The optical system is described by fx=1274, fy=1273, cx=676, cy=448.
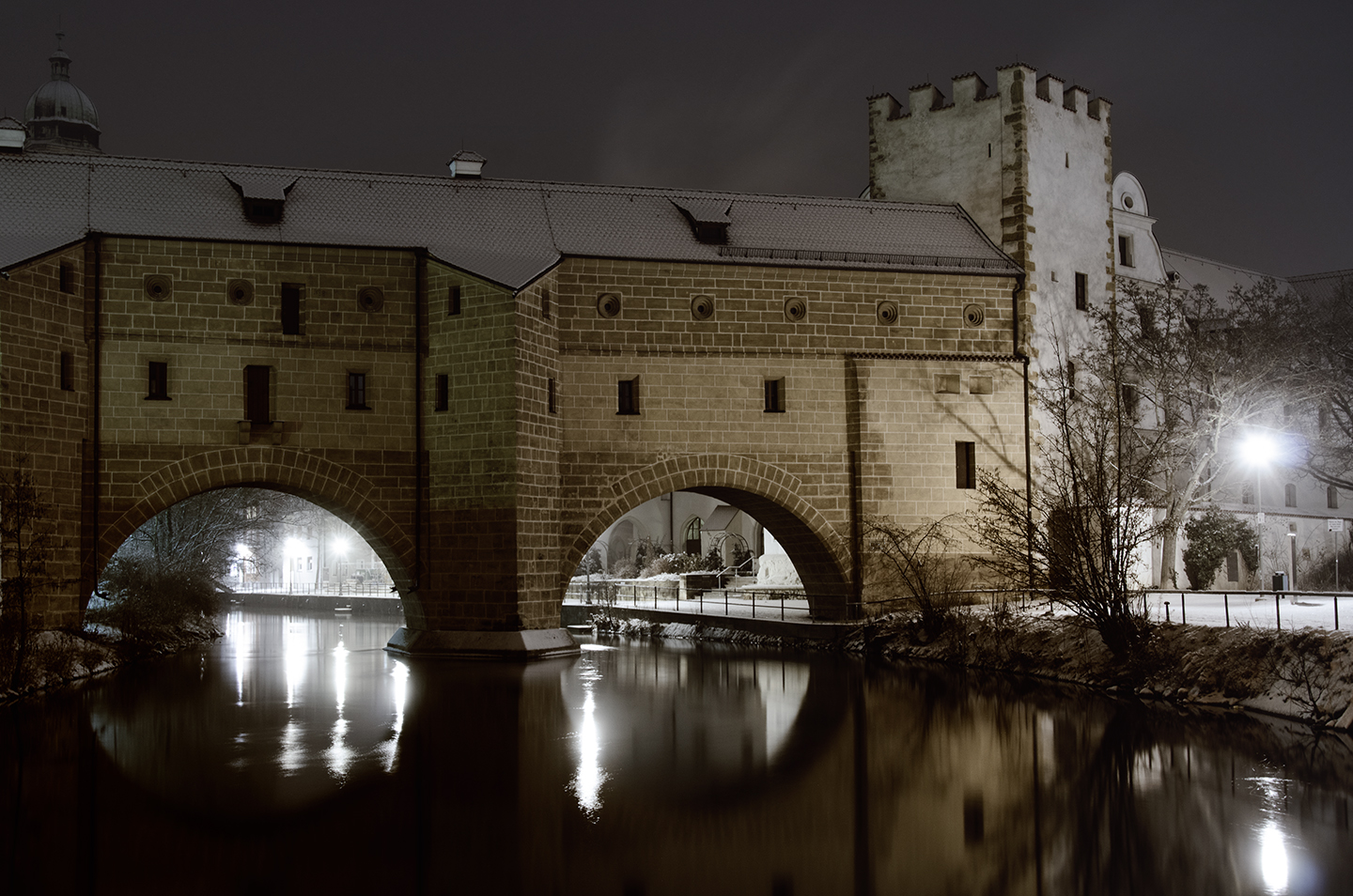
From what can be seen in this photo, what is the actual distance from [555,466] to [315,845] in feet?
53.7

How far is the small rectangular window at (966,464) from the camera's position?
97.4 ft

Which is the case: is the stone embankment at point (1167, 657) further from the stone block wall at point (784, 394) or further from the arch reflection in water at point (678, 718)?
the stone block wall at point (784, 394)

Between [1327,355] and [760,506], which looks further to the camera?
[1327,355]

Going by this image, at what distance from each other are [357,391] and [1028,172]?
56.7ft

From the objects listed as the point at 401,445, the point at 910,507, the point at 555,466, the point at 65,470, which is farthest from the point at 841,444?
the point at 65,470

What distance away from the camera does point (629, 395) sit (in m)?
27.6

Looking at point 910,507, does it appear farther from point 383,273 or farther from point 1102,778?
point 1102,778

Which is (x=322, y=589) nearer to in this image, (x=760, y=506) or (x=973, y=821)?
(x=760, y=506)

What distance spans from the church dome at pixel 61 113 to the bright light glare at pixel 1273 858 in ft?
191

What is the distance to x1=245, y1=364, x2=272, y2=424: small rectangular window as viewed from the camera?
25.5 meters

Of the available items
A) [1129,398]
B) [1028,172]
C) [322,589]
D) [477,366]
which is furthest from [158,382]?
[322,589]

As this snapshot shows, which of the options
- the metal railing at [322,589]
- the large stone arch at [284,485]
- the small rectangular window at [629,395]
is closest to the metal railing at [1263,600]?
the small rectangular window at [629,395]

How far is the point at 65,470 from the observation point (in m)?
23.5

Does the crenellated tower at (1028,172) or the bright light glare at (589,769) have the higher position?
the crenellated tower at (1028,172)
